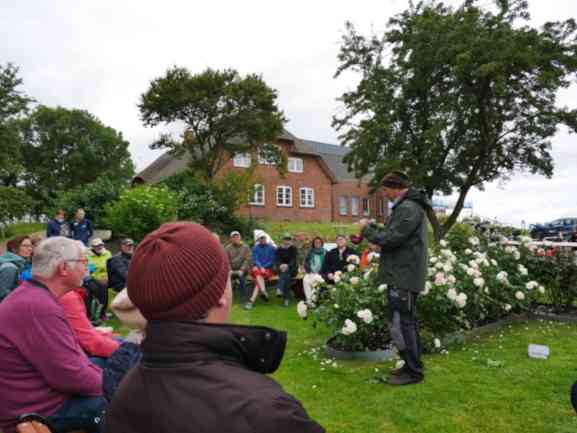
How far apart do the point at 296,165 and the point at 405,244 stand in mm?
34844

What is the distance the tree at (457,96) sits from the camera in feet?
68.1

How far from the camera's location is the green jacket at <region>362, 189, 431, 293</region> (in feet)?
14.6

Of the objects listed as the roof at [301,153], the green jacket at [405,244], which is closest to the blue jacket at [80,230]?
the green jacket at [405,244]

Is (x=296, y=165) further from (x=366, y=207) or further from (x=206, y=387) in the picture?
(x=206, y=387)

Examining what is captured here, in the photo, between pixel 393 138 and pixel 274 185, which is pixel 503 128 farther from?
pixel 274 185

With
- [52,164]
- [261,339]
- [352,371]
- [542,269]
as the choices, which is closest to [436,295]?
[352,371]

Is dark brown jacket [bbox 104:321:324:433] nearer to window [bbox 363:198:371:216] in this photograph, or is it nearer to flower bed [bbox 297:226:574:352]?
flower bed [bbox 297:226:574:352]

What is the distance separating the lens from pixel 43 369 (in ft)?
8.23

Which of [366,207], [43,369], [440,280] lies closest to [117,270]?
[440,280]

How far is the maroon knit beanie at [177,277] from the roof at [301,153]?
94.7 feet

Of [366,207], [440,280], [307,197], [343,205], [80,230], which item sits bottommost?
[440,280]

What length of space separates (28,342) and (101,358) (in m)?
1.36

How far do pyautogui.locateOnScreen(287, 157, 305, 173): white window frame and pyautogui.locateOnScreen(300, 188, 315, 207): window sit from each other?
1727mm

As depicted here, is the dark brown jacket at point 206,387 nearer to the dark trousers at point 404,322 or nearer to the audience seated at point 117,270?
the dark trousers at point 404,322
